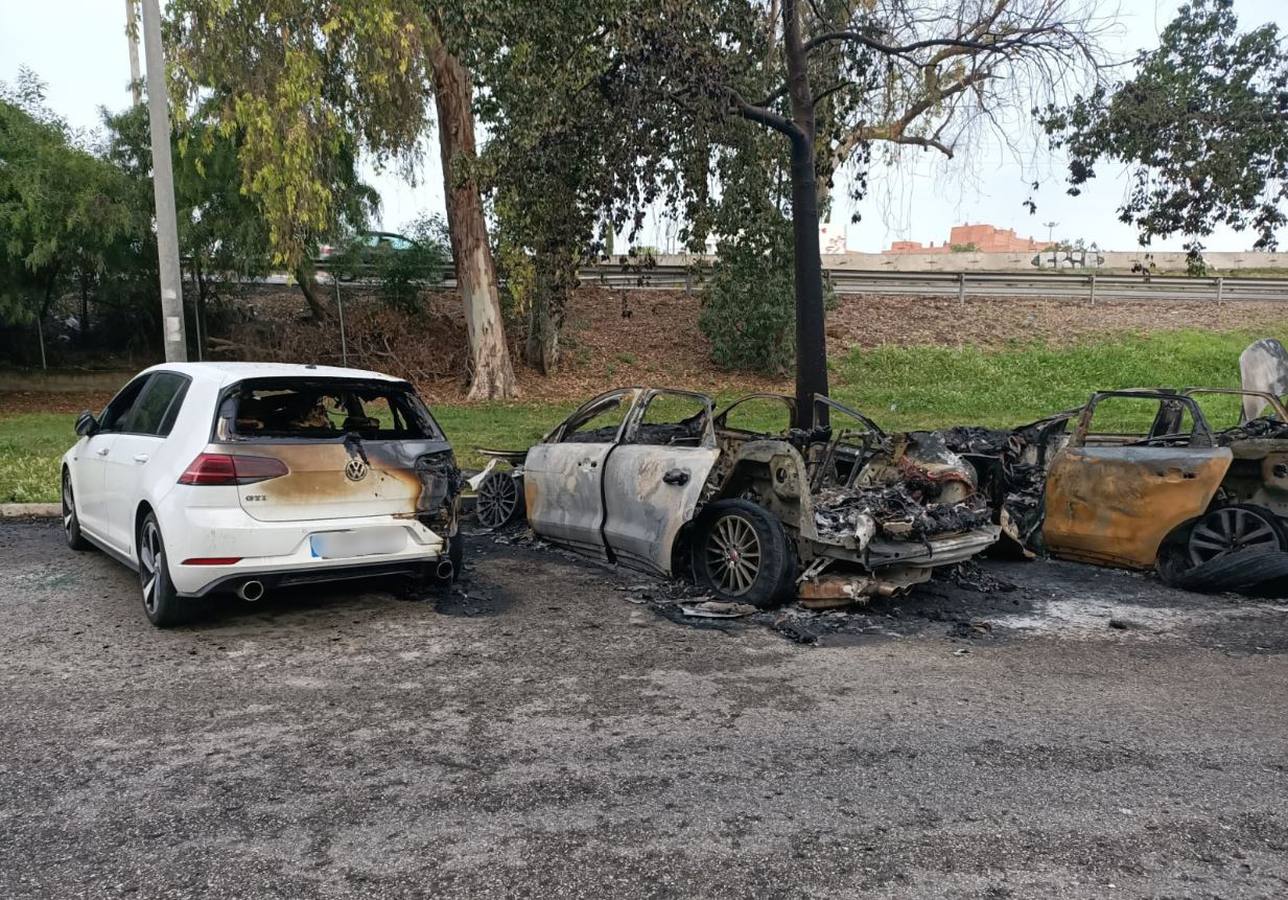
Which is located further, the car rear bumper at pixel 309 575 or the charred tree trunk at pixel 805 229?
the charred tree trunk at pixel 805 229

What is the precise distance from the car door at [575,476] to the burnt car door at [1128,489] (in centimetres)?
342

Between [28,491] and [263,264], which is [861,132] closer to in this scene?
[28,491]

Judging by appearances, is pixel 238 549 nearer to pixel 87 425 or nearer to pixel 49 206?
pixel 87 425

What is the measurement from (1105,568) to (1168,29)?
7.09 metres

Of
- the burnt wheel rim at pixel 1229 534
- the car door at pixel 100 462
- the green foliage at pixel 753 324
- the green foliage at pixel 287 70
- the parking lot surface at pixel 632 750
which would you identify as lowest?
the parking lot surface at pixel 632 750

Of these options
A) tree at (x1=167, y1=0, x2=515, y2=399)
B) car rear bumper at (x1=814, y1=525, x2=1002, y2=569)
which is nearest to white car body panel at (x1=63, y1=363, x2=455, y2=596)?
car rear bumper at (x1=814, y1=525, x2=1002, y2=569)

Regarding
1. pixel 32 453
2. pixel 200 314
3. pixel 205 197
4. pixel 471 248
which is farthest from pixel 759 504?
pixel 200 314

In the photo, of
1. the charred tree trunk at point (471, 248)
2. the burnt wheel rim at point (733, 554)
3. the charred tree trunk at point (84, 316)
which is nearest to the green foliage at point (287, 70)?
the charred tree trunk at point (471, 248)

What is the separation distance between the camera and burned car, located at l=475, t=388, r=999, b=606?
589 cm

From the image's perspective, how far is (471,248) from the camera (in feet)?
57.2

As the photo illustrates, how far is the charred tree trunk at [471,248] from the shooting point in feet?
53.6

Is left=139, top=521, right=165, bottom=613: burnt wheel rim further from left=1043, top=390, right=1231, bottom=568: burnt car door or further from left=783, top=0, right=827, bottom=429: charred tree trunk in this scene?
left=783, top=0, right=827, bottom=429: charred tree trunk

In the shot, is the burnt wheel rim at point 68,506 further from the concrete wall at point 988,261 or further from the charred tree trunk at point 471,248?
the concrete wall at point 988,261

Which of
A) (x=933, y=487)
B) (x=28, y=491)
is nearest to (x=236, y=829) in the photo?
(x=933, y=487)
